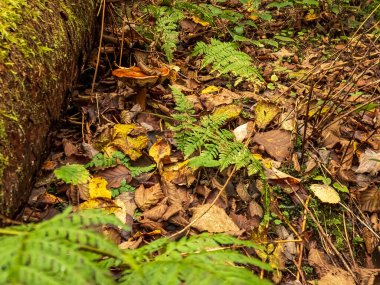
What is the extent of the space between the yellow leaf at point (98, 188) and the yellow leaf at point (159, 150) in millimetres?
432

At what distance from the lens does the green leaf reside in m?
2.23

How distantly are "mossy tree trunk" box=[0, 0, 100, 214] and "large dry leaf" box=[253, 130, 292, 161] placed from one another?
1.58 metres

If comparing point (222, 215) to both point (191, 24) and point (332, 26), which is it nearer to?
point (191, 24)

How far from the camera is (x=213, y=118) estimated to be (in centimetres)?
286

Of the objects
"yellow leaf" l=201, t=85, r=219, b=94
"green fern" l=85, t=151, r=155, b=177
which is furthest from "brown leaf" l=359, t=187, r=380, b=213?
"yellow leaf" l=201, t=85, r=219, b=94

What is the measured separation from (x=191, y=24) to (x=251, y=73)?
1.83m

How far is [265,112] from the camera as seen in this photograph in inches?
129

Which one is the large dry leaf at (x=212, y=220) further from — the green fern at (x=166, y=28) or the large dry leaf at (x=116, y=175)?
the green fern at (x=166, y=28)


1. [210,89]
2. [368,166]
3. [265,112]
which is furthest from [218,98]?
[368,166]

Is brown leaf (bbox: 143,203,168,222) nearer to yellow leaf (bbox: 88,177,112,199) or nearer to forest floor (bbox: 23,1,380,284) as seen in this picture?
forest floor (bbox: 23,1,380,284)

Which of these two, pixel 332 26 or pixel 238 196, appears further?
pixel 332 26

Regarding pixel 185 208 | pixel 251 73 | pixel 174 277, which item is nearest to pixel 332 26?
pixel 251 73

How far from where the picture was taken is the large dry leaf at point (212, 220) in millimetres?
2340

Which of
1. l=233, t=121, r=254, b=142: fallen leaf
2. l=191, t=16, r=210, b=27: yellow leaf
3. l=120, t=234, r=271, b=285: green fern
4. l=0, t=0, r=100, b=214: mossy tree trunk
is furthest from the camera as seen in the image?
l=191, t=16, r=210, b=27: yellow leaf
